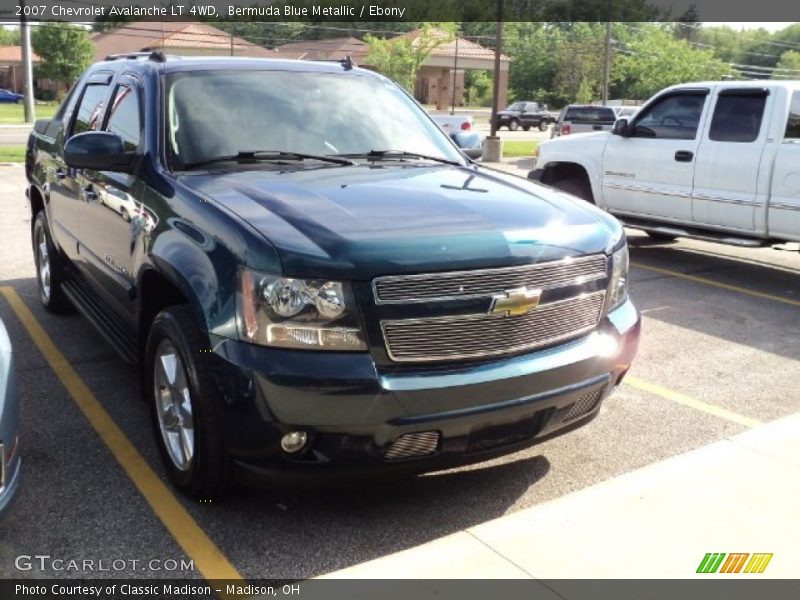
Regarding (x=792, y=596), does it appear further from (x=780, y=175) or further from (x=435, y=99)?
(x=435, y=99)

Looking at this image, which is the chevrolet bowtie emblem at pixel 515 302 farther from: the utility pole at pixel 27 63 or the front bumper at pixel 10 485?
the utility pole at pixel 27 63

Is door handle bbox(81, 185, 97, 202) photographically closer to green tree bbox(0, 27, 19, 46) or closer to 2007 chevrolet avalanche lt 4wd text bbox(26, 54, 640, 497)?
2007 chevrolet avalanche lt 4wd text bbox(26, 54, 640, 497)

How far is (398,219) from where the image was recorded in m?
3.33

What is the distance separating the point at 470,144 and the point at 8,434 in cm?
353

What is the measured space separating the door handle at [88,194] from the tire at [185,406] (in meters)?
1.44

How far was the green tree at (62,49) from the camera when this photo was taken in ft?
171

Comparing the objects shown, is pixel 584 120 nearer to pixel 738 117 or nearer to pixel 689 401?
pixel 738 117

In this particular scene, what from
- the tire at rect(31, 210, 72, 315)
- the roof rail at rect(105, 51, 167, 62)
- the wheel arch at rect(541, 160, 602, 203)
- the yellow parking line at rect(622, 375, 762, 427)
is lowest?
the yellow parking line at rect(622, 375, 762, 427)

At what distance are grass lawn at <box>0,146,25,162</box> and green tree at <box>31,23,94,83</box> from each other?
111 ft

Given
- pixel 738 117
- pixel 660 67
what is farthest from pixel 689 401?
pixel 660 67

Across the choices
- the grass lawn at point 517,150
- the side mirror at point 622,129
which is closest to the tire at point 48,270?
the side mirror at point 622,129

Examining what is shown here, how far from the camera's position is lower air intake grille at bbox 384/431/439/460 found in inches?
120

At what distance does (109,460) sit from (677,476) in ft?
8.85

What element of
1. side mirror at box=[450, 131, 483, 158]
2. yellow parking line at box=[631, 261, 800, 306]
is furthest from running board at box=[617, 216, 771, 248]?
side mirror at box=[450, 131, 483, 158]
